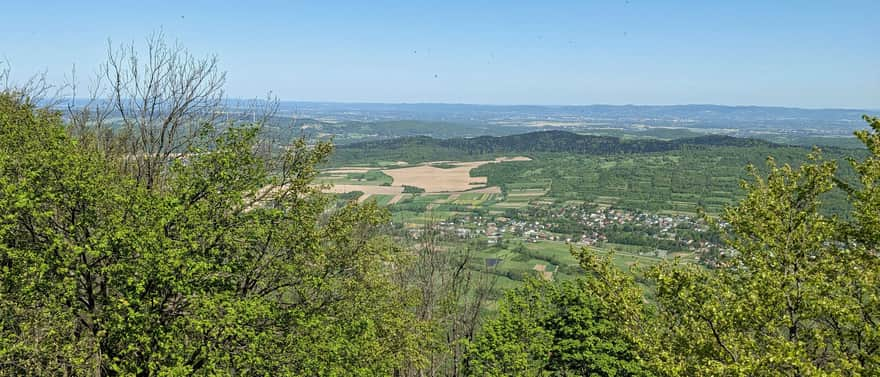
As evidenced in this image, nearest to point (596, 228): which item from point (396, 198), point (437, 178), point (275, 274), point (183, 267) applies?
point (396, 198)

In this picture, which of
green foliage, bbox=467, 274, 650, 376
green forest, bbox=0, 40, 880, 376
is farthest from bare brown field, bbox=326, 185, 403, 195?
green forest, bbox=0, 40, 880, 376

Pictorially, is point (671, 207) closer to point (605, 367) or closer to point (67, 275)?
point (605, 367)

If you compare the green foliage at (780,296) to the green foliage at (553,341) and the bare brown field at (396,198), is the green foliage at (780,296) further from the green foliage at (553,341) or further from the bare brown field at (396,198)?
the bare brown field at (396,198)

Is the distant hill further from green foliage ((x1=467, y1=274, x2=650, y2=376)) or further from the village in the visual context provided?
green foliage ((x1=467, y1=274, x2=650, y2=376))

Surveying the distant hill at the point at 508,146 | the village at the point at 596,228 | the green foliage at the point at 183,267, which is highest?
the green foliage at the point at 183,267

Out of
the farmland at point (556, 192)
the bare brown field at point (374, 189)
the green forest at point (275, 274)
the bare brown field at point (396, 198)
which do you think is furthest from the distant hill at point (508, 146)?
the green forest at point (275, 274)
